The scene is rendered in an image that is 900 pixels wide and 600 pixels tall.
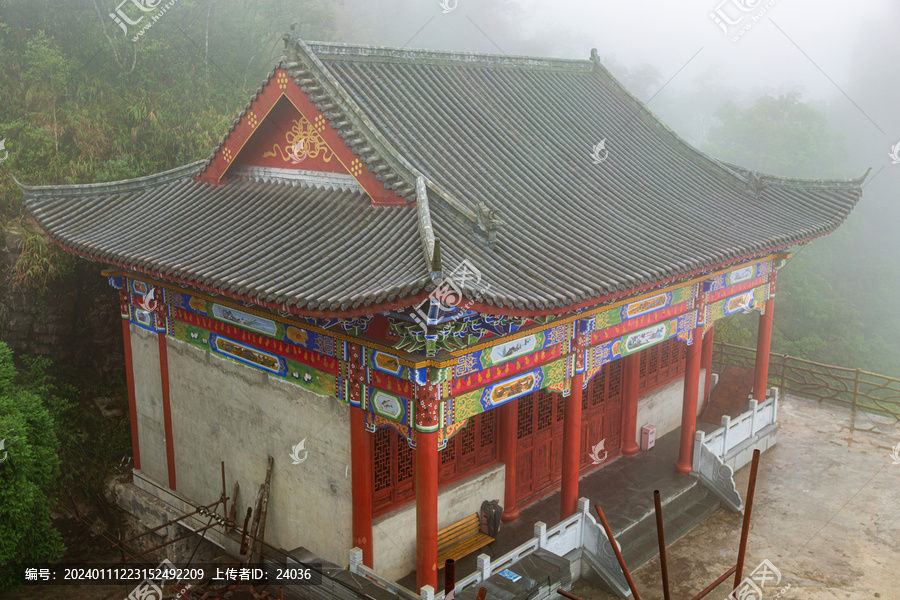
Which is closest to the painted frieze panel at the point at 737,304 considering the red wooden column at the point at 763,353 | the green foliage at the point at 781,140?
the red wooden column at the point at 763,353

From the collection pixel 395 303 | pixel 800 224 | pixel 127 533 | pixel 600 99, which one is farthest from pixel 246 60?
pixel 395 303

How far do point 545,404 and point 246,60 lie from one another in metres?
22.7

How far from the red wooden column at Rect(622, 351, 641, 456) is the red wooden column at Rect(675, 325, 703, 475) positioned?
111 centimetres

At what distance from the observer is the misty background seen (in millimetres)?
21938

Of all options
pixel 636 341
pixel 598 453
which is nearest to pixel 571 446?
pixel 636 341

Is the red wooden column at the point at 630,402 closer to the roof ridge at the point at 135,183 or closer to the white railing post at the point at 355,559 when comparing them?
the white railing post at the point at 355,559

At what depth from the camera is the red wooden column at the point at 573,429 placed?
38.2ft

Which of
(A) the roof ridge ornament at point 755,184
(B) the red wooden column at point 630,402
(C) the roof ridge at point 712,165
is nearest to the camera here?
(B) the red wooden column at point 630,402

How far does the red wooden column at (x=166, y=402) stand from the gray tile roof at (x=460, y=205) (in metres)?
2.31

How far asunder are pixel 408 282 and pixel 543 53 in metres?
79.1

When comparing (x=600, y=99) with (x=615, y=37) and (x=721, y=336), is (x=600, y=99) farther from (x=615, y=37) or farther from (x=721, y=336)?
(x=615, y=37)

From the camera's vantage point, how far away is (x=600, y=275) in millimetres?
10039

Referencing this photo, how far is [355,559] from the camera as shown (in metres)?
10.4

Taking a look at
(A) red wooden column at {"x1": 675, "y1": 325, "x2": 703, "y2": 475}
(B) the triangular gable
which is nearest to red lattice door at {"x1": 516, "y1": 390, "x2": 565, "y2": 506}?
(A) red wooden column at {"x1": 675, "y1": 325, "x2": 703, "y2": 475}
